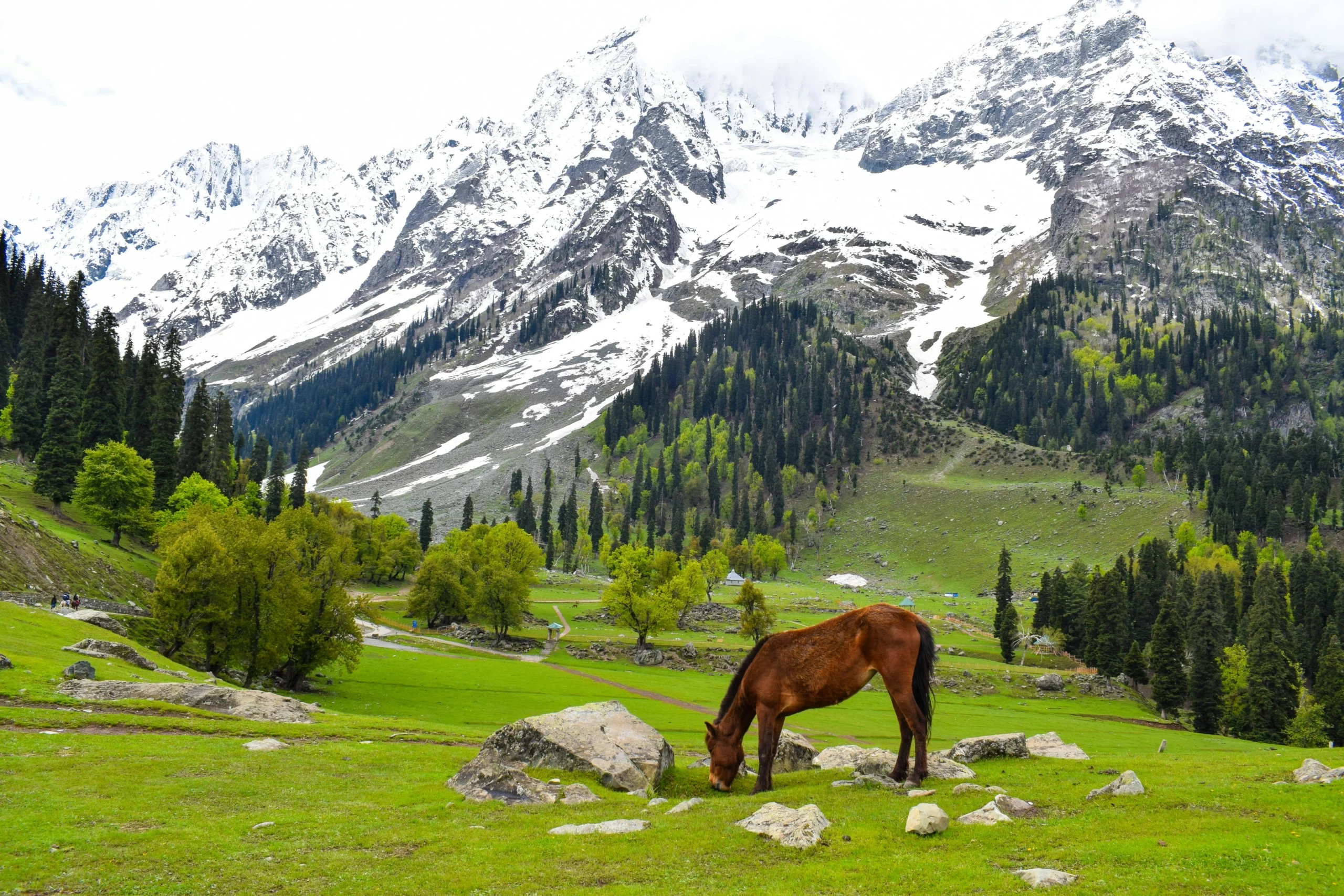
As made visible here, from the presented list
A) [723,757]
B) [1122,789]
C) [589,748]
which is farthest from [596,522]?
[1122,789]

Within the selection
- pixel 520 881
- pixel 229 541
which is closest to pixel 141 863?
pixel 520 881

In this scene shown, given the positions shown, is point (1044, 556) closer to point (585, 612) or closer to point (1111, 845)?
point (585, 612)

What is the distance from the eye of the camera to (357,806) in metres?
19.2

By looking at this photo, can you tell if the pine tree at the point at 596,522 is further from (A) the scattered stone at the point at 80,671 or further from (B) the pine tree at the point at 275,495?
(A) the scattered stone at the point at 80,671

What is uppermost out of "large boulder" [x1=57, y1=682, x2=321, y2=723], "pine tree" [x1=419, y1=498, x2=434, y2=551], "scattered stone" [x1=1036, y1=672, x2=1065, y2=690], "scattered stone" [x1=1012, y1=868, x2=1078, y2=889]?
"scattered stone" [x1=1012, y1=868, x2=1078, y2=889]

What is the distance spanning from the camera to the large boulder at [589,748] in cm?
2197

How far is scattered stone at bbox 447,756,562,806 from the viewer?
19891mm

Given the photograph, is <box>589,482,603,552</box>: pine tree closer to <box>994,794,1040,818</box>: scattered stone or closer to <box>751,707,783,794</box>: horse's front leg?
<box>751,707,783,794</box>: horse's front leg

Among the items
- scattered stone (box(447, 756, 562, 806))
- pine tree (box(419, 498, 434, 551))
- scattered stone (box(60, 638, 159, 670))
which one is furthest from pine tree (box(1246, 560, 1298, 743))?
pine tree (box(419, 498, 434, 551))

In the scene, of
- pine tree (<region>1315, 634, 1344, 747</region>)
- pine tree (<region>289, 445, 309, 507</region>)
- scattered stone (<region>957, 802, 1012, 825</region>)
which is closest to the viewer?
scattered stone (<region>957, 802, 1012, 825</region>)

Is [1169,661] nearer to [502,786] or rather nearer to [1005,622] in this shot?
[1005,622]

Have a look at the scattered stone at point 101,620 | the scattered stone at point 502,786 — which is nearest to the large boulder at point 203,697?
the scattered stone at point 101,620

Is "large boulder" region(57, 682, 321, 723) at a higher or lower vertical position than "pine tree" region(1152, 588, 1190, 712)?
higher

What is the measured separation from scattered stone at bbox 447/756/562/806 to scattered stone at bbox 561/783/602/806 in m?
0.26
